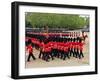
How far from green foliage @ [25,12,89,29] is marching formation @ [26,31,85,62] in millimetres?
59

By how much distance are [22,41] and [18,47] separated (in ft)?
0.11

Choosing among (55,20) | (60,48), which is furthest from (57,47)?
(55,20)

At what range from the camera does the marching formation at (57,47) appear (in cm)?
132

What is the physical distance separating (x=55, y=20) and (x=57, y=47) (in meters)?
0.13

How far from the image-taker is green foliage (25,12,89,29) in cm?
132

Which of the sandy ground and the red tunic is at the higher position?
the red tunic

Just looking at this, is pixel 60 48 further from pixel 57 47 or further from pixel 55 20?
pixel 55 20

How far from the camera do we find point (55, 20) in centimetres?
137

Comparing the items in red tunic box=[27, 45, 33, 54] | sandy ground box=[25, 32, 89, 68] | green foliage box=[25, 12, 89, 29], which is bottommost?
sandy ground box=[25, 32, 89, 68]

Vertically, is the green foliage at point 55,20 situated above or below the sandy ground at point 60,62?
above

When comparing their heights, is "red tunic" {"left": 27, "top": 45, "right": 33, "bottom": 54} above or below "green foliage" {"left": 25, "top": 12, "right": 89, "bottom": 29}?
below

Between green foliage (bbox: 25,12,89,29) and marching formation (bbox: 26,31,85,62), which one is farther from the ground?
green foliage (bbox: 25,12,89,29)

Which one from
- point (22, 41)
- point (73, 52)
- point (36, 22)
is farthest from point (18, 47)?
point (73, 52)

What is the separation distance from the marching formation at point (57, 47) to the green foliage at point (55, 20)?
0.06 m
